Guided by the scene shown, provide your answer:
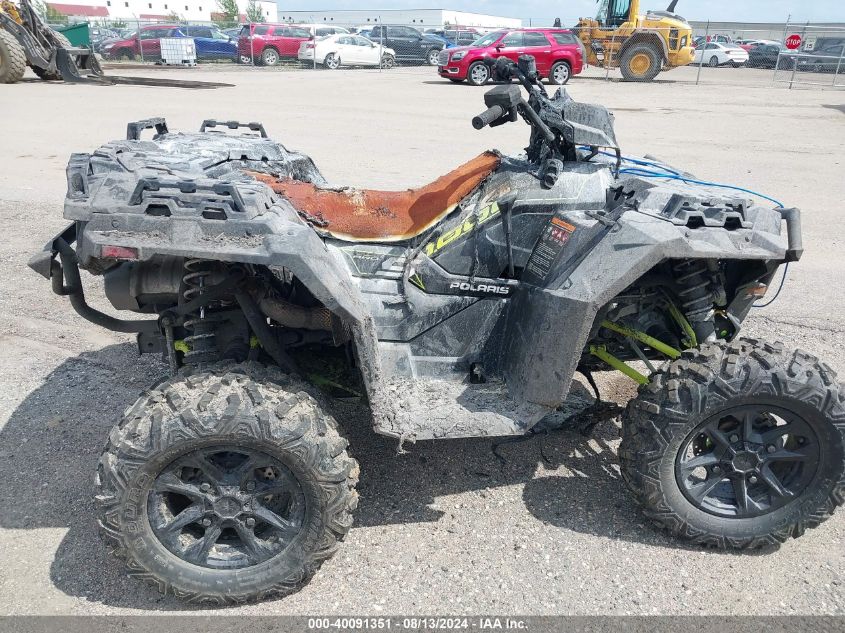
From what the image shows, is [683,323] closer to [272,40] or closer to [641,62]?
[641,62]

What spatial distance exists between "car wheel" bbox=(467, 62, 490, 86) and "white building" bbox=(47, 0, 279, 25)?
51.9m

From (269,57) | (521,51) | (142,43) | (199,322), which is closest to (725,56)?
(521,51)

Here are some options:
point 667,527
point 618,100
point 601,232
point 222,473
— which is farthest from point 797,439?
point 618,100

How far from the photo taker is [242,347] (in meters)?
3.31

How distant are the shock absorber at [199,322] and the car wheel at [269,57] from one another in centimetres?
2804

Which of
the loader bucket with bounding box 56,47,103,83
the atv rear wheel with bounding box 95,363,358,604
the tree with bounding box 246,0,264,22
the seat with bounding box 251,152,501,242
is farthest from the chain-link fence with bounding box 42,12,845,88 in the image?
the tree with bounding box 246,0,264,22

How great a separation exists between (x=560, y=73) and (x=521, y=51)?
1585 millimetres

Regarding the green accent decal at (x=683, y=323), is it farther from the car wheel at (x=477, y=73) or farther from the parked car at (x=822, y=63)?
the parked car at (x=822, y=63)

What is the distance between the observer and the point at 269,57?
28844mm

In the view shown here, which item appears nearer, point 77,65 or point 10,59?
point 10,59

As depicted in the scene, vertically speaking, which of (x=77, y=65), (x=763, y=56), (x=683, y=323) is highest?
(x=683, y=323)

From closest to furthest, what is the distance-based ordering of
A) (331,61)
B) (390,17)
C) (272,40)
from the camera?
(331,61)
(272,40)
(390,17)

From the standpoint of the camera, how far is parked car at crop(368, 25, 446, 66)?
31.5 metres

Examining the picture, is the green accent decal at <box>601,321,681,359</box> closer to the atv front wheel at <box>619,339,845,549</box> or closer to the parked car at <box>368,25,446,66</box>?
the atv front wheel at <box>619,339,845,549</box>
